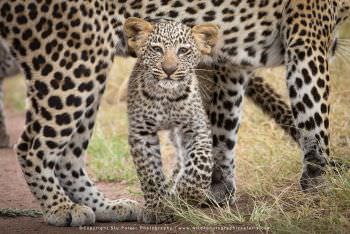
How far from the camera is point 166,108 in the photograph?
6.91 meters

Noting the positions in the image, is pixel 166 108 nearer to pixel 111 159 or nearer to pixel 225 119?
pixel 225 119

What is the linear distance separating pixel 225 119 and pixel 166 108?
0.90 m

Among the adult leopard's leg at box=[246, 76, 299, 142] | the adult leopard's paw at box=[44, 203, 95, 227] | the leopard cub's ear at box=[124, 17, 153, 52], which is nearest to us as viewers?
the adult leopard's paw at box=[44, 203, 95, 227]

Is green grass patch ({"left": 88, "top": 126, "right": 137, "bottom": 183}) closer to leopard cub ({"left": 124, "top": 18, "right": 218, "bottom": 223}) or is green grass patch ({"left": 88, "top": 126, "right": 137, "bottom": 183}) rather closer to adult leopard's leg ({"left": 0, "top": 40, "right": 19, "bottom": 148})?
adult leopard's leg ({"left": 0, "top": 40, "right": 19, "bottom": 148})

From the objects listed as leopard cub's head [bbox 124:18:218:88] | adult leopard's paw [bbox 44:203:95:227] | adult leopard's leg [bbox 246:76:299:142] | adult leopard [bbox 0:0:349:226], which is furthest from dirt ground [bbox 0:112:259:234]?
adult leopard's leg [bbox 246:76:299:142]

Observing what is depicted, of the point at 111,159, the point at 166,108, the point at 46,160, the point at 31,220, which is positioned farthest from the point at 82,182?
the point at 111,159

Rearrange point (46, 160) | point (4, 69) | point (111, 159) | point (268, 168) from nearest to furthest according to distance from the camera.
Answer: point (46, 160) < point (268, 168) < point (111, 159) < point (4, 69)

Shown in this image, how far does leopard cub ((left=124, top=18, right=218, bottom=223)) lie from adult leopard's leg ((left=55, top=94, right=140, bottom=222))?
348 mm

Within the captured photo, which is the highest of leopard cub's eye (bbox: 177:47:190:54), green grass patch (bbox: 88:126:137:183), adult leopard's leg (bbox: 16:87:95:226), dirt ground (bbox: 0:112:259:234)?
leopard cub's eye (bbox: 177:47:190:54)

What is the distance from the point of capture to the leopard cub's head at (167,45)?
671cm

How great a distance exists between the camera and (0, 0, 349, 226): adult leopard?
6.41m

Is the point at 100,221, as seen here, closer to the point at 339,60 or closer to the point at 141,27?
the point at 141,27

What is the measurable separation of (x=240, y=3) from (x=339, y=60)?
4205 millimetres

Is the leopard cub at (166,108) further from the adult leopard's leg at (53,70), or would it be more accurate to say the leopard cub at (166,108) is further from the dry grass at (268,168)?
the adult leopard's leg at (53,70)
